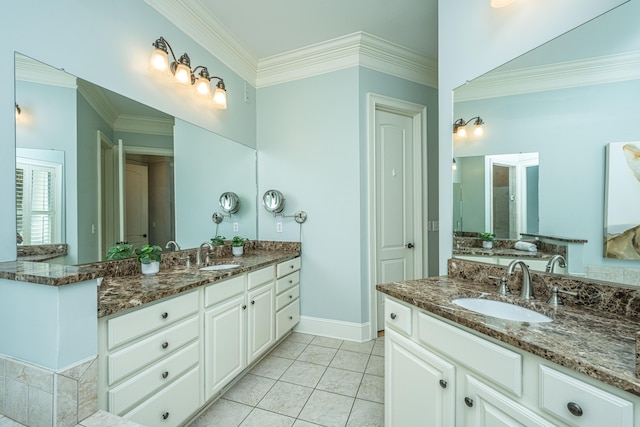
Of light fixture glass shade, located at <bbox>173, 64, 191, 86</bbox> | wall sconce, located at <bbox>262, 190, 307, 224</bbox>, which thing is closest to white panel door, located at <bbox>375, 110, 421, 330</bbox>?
wall sconce, located at <bbox>262, 190, 307, 224</bbox>

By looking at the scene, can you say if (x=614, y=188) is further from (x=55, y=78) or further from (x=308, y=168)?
(x=55, y=78)

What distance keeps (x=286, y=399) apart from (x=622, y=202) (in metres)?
2.02

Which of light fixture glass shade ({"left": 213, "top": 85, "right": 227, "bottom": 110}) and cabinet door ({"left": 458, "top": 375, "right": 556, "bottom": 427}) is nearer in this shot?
cabinet door ({"left": 458, "top": 375, "right": 556, "bottom": 427})

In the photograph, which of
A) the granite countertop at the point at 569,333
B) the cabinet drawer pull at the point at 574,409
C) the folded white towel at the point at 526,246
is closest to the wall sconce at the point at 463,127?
the folded white towel at the point at 526,246

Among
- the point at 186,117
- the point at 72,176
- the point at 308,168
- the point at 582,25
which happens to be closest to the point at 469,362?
the point at 582,25

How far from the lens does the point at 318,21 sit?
2322 mm

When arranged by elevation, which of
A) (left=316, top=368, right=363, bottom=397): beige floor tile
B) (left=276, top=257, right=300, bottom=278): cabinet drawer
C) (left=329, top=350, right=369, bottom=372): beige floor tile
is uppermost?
(left=276, top=257, right=300, bottom=278): cabinet drawer

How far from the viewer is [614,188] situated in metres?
1.00

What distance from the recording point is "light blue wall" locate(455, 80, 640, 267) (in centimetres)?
98

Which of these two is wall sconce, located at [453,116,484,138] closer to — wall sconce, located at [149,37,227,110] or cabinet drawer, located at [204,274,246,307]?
cabinet drawer, located at [204,274,246,307]

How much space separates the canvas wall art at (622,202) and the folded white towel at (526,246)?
0.27 metres

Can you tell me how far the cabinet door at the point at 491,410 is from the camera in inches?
30.6

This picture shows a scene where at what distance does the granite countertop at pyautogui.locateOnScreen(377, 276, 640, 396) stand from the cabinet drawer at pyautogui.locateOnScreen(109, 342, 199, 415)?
3.78 feet

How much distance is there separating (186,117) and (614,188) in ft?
8.41
